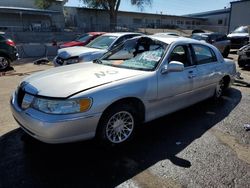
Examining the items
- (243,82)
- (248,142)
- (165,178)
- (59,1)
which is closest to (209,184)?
(165,178)

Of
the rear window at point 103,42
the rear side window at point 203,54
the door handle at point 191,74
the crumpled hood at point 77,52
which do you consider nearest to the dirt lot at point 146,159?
the door handle at point 191,74

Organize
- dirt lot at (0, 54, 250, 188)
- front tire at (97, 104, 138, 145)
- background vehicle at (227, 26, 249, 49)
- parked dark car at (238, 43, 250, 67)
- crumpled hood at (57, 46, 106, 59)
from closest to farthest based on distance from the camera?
1. dirt lot at (0, 54, 250, 188)
2. front tire at (97, 104, 138, 145)
3. crumpled hood at (57, 46, 106, 59)
4. parked dark car at (238, 43, 250, 67)
5. background vehicle at (227, 26, 249, 49)

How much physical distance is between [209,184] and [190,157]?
23.7 inches

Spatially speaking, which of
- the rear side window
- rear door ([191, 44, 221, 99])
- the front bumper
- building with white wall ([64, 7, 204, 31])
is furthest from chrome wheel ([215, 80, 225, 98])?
building with white wall ([64, 7, 204, 31])

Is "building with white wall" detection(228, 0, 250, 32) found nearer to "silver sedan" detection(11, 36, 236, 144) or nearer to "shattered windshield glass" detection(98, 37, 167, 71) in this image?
"silver sedan" detection(11, 36, 236, 144)

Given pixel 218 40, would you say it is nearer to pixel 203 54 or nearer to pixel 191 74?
pixel 203 54

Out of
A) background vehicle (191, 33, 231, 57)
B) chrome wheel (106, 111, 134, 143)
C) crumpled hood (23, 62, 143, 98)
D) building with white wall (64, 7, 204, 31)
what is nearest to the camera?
crumpled hood (23, 62, 143, 98)

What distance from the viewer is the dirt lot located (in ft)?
9.67

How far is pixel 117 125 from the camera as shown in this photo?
3613mm

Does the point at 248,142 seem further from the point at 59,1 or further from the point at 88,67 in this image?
the point at 59,1

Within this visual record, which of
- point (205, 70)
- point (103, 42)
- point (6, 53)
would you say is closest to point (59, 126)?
point (205, 70)

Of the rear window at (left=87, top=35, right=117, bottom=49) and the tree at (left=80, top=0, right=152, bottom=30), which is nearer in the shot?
the rear window at (left=87, top=35, right=117, bottom=49)

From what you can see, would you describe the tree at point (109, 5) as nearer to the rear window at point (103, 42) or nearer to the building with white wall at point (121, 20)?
the building with white wall at point (121, 20)

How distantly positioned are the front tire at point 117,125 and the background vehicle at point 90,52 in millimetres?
4526
